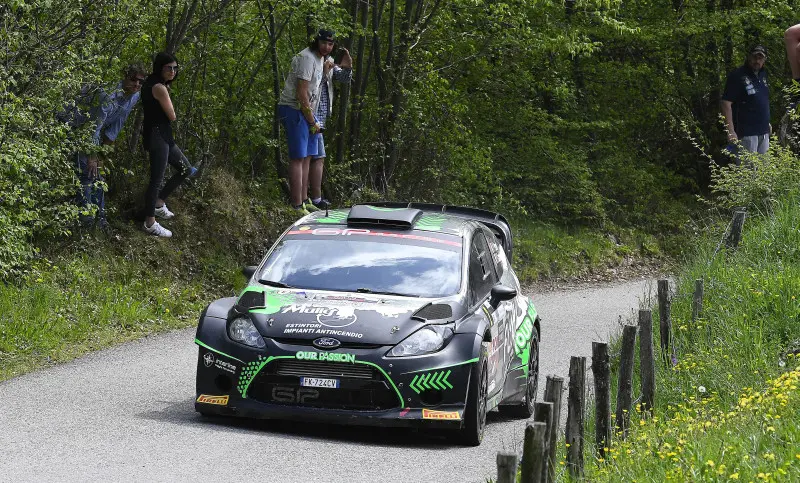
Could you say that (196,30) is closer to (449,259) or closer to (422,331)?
(449,259)

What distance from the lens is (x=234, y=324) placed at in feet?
32.8

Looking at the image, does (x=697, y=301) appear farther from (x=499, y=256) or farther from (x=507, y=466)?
(x=507, y=466)

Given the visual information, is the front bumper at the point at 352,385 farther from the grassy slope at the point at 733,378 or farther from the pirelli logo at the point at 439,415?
the grassy slope at the point at 733,378

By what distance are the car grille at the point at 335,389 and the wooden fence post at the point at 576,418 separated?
6.53ft

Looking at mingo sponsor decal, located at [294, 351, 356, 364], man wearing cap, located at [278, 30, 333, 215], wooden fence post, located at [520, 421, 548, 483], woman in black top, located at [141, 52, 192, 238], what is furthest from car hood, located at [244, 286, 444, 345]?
man wearing cap, located at [278, 30, 333, 215]

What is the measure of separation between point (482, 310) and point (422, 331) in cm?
98

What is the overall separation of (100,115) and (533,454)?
34.4 feet

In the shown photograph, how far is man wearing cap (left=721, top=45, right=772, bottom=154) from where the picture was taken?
2025 cm

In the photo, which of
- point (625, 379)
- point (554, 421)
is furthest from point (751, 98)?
point (554, 421)

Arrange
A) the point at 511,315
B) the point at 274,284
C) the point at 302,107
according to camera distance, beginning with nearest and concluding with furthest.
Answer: the point at 274,284
the point at 511,315
the point at 302,107

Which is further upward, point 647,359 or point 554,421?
point 554,421

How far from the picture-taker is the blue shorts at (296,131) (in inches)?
695

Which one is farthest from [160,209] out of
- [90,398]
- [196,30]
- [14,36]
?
[90,398]

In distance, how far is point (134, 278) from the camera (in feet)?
52.1
